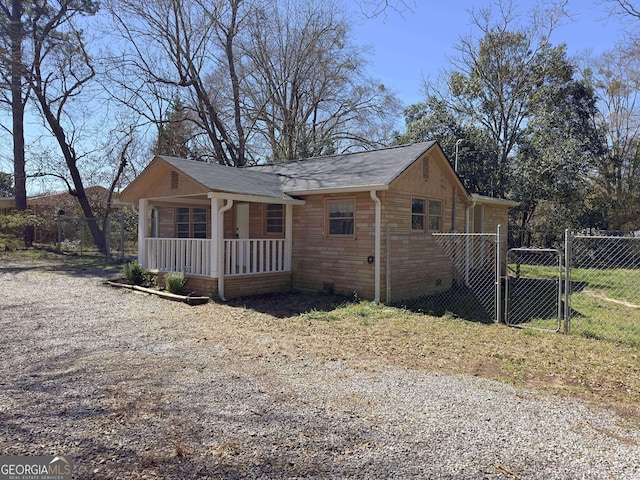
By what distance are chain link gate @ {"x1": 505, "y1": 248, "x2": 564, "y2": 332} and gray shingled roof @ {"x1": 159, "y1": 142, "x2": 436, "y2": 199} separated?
325 centimetres

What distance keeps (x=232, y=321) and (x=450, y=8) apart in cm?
608

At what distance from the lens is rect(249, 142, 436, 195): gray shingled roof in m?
9.71

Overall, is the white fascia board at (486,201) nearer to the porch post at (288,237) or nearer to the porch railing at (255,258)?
the porch post at (288,237)

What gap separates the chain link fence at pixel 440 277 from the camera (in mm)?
9483

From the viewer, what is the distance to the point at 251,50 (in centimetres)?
2398

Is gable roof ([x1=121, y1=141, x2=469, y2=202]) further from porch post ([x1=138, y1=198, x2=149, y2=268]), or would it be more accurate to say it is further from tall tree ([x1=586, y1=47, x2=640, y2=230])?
tall tree ([x1=586, y1=47, x2=640, y2=230])

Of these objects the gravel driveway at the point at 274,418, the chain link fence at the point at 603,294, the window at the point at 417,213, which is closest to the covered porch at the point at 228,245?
the window at the point at 417,213

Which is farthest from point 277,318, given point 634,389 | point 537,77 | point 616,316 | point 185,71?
point 537,77

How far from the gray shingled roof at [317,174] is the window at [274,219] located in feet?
1.96

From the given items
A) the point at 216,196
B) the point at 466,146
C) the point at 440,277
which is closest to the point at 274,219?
the point at 216,196

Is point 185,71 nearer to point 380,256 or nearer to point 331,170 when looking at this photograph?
point 331,170

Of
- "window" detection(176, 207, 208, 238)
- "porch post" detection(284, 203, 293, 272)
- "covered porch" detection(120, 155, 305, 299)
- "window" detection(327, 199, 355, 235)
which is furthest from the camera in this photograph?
"window" detection(176, 207, 208, 238)

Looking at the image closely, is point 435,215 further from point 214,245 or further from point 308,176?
point 214,245

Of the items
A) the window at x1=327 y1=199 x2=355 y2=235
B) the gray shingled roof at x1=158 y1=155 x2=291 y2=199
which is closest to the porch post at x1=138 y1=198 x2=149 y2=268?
the gray shingled roof at x1=158 y1=155 x2=291 y2=199
